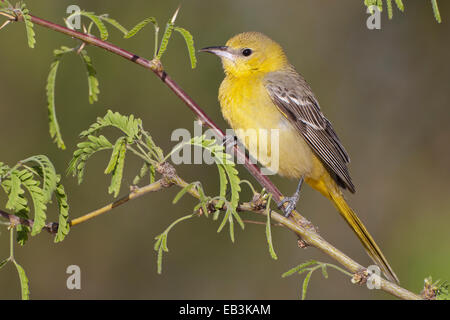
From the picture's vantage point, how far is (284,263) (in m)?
6.09

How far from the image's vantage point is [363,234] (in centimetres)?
371

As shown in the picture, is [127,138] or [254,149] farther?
[254,149]

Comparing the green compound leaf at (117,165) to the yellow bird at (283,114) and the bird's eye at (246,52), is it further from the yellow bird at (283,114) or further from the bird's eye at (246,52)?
the bird's eye at (246,52)

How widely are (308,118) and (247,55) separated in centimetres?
66

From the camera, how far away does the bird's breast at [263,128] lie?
3830 mm

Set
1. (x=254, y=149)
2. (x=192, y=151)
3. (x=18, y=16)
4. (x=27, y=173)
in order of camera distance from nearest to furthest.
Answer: (x=27, y=173), (x=18, y=16), (x=192, y=151), (x=254, y=149)

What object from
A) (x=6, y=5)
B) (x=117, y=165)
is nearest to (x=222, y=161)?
(x=117, y=165)

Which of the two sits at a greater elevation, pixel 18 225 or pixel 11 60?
pixel 11 60

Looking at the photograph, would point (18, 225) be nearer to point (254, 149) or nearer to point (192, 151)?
point (192, 151)

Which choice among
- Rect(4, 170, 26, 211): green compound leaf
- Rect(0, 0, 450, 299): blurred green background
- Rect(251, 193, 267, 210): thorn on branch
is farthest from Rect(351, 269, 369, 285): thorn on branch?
Rect(0, 0, 450, 299): blurred green background

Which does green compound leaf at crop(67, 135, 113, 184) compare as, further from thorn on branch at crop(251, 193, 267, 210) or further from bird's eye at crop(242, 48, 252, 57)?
bird's eye at crop(242, 48, 252, 57)

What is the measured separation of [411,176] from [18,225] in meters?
4.98

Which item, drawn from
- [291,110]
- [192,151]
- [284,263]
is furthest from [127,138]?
[284,263]

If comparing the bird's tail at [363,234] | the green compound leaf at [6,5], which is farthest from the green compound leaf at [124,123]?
the bird's tail at [363,234]
